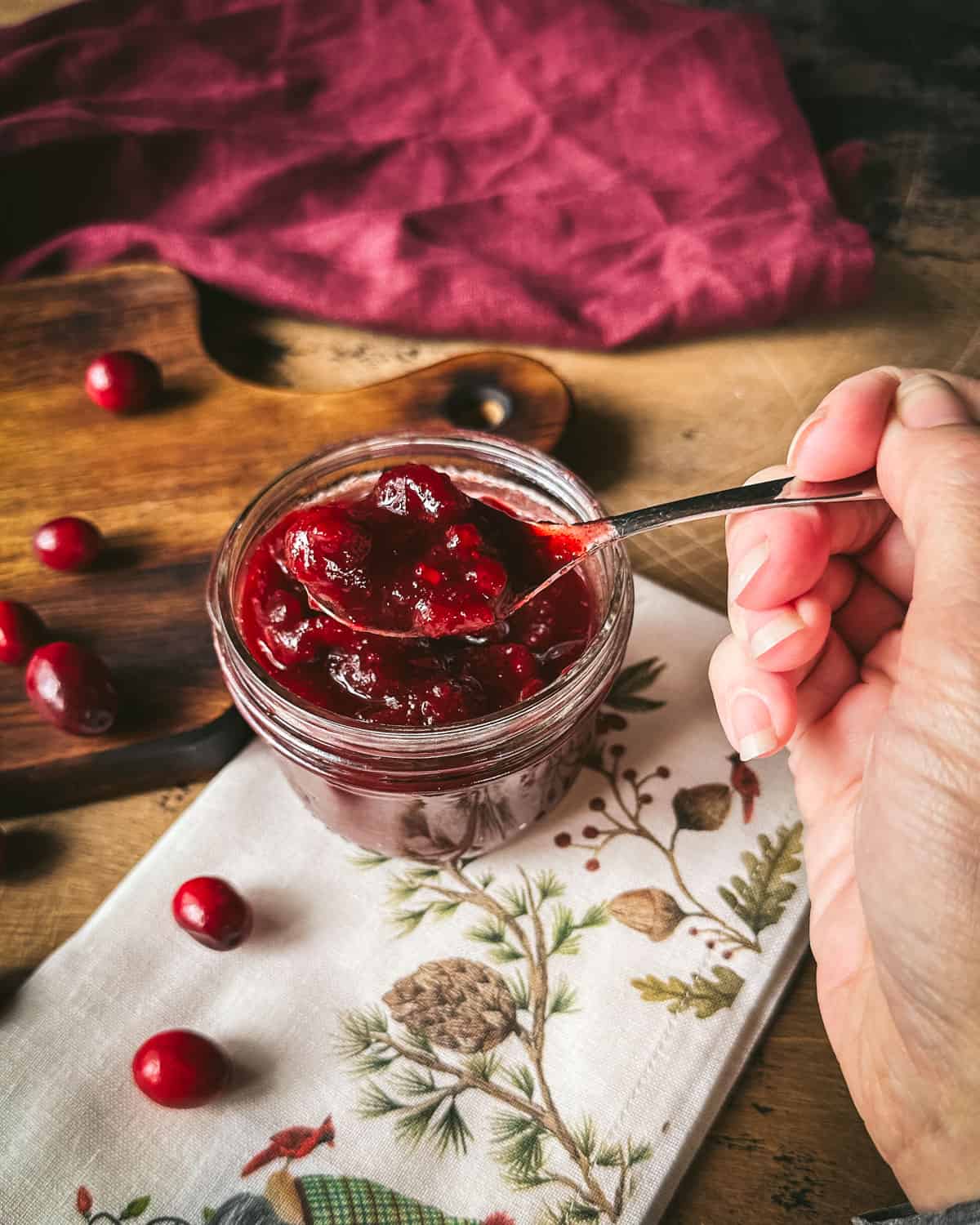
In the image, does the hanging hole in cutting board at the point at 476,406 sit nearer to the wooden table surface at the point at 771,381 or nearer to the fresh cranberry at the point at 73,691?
the wooden table surface at the point at 771,381

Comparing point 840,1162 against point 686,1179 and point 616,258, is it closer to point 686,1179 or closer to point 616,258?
point 686,1179

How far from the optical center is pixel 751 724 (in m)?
1.68

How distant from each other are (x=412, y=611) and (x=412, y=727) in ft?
0.58

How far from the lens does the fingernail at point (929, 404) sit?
1572 mm

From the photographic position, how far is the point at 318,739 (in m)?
1.61

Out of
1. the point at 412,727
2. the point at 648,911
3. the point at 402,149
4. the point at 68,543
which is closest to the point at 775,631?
the point at 648,911

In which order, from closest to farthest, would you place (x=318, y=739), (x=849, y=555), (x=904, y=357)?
1. (x=318, y=739)
2. (x=849, y=555)
3. (x=904, y=357)

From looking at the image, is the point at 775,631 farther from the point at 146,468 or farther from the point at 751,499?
the point at 146,468

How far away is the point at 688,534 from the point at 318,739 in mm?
1056

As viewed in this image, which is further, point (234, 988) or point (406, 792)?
point (234, 988)

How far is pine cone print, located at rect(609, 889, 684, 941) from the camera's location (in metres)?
1.79

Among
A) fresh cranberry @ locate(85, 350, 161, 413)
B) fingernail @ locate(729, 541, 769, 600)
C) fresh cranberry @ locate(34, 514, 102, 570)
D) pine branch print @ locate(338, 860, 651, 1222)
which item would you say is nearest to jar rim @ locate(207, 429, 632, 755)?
fingernail @ locate(729, 541, 769, 600)

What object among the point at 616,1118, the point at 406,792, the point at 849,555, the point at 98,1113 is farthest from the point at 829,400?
the point at 98,1113

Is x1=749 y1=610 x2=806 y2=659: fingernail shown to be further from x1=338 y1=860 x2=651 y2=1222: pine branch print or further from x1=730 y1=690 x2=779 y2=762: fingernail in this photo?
x1=338 y1=860 x2=651 y2=1222: pine branch print
